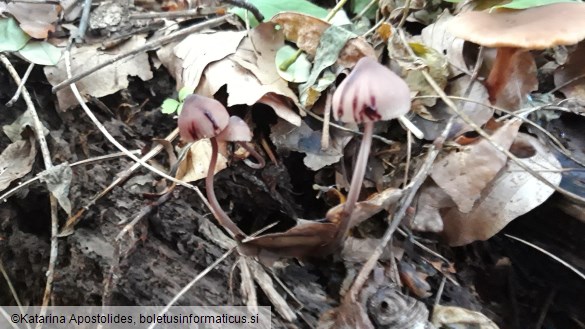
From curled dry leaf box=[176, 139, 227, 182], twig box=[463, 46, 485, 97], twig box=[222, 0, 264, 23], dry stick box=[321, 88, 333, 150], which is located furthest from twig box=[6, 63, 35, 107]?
twig box=[463, 46, 485, 97]

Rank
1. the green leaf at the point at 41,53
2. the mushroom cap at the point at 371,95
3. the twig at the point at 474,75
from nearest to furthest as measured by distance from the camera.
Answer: the mushroom cap at the point at 371,95 < the twig at the point at 474,75 < the green leaf at the point at 41,53

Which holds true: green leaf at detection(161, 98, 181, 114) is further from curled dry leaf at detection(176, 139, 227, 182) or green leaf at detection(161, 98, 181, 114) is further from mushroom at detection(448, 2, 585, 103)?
mushroom at detection(448, 2, 585, 103)

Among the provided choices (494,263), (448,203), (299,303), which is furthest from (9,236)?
(494,263)

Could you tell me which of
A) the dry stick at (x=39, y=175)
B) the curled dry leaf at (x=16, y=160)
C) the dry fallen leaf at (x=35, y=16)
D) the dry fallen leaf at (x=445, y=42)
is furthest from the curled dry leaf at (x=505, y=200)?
the dry fallen leaf at (x=35, y=16)

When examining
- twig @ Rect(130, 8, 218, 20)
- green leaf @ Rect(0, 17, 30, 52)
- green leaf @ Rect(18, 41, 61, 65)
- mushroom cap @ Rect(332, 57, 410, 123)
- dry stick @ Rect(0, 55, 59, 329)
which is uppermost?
mushroom cap @ Rect(332, 57, 410, 123)

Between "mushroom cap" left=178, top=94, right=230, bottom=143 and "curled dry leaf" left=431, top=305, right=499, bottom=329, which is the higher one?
"mushroom cap" left=178, top=94, right=230, bottom=143

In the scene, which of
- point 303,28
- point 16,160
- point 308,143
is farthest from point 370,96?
point 16,160

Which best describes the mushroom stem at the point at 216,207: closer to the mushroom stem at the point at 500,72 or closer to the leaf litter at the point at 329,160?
the leaf litter at the point at 329,160

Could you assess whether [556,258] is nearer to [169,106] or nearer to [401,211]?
[401,211]
